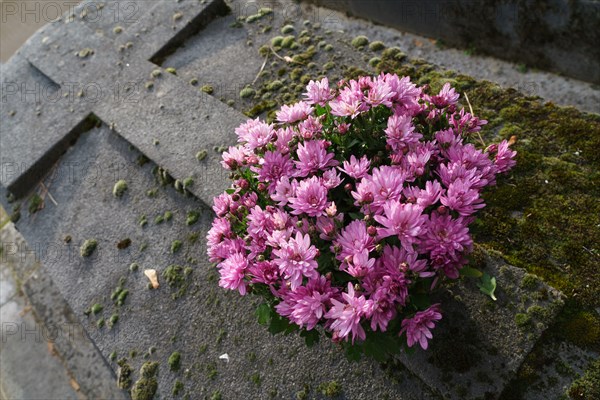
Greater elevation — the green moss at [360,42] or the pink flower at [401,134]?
the pink flower at [401,134]

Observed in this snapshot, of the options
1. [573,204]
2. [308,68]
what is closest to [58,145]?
[308,68]

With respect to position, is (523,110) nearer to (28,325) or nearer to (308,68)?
(308,68)

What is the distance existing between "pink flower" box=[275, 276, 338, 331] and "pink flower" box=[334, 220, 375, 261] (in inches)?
4.4

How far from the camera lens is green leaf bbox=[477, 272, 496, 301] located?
2064 millimetres

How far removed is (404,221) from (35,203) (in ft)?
9.90

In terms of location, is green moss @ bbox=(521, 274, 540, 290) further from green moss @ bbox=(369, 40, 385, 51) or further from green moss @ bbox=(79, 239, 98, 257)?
green moss @ bbox=(79, 239, 98, 257)

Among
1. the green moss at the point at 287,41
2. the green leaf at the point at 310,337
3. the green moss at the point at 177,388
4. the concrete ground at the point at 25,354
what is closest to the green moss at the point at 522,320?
the green leaf at the point at 310,337

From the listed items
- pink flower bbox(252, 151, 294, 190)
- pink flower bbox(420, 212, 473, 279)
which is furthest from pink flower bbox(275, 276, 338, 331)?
pink flower bbox(252, 151, 294, 190)

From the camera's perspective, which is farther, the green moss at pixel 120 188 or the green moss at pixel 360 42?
the green moss at pixel 360 42

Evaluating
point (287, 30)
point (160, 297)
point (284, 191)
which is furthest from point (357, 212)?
point (287, 30)

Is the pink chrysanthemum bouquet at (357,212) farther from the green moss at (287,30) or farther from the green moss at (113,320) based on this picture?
the green moss at (287,30)

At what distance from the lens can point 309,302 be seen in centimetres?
165

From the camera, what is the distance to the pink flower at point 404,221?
5.24 ft

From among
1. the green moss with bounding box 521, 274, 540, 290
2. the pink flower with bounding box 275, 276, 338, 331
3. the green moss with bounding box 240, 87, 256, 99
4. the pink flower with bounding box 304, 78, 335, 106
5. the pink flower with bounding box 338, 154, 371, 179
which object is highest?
the pink flower with bounding box 304, 78, 335, 106
